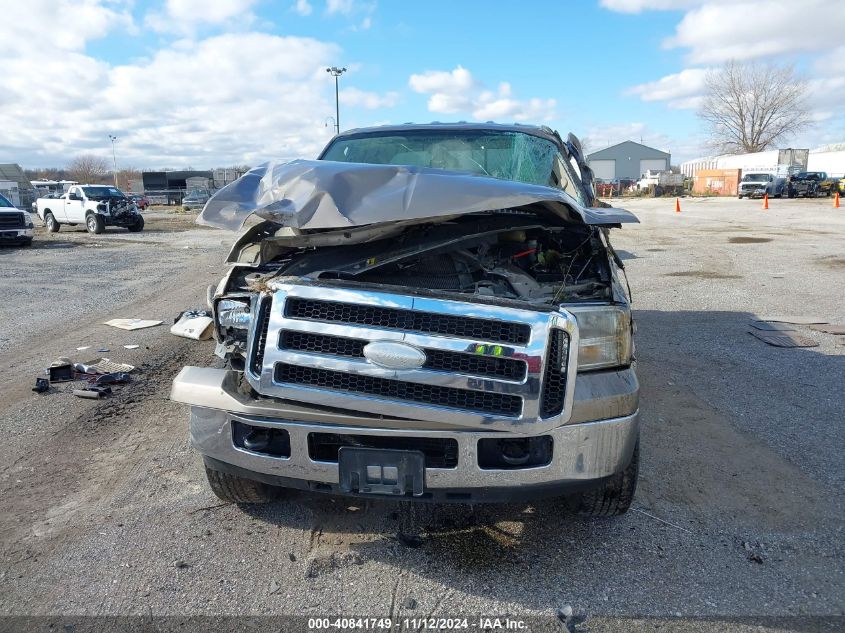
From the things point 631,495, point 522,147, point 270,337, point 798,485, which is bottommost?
point 798,485

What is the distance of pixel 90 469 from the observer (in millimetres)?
3744

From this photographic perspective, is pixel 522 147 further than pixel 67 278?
No

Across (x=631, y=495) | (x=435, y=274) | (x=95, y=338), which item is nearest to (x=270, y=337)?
(x=435, y=274)

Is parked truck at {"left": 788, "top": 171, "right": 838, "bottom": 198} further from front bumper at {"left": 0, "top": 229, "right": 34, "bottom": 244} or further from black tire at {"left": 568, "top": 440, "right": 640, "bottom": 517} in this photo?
A: black tire at {"left": 568, "top": 440, "right": 640, "bottom": 517}

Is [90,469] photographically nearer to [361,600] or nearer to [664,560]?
[361,600]

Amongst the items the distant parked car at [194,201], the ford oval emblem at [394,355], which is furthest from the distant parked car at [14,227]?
the distant parked car at [194,201]

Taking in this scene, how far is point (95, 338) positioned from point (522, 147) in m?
4.94

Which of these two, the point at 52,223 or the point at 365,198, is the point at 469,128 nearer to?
the point at 365,198

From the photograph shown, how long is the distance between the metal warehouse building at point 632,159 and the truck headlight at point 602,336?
328 ft

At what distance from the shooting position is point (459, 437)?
246 cm

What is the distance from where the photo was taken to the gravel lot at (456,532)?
2.54 m

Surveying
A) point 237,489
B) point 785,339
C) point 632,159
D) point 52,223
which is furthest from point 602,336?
point 632,159

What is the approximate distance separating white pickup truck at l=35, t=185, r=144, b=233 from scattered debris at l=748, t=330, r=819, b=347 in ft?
70.8

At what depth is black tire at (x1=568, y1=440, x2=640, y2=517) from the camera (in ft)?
9.27
